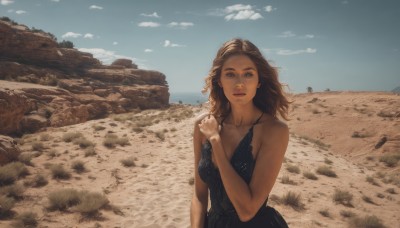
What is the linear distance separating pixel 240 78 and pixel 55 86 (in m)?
30.1

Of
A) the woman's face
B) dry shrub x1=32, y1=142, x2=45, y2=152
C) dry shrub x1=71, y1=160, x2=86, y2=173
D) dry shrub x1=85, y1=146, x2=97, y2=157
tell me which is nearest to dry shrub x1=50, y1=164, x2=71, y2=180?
dry shrub x1=71, y1=160, x2=86, y2=173

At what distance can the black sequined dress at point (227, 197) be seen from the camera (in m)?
1.96

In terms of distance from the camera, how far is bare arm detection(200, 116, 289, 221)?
5.75 ft

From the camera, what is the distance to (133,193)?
796 cm

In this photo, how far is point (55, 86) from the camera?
28.2 m

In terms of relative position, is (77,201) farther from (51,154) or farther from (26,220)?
(51,154)

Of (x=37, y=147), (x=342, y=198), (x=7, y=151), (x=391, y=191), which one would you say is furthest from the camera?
(x=37, y=147)

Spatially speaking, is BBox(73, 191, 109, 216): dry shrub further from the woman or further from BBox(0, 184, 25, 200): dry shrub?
the woman

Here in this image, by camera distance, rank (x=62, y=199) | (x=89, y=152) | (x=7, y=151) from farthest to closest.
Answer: (x=89, y=152) → (x=7, y=151) → (x=62, y=199)

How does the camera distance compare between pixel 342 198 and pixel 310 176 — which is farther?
pixel 310 176

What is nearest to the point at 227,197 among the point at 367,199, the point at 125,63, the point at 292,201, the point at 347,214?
the point at 292,201

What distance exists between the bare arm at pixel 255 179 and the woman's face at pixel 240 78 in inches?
15.5

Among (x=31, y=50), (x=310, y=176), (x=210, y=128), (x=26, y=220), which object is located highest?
(x=31, y=50)

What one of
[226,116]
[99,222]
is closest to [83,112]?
[99,222]
